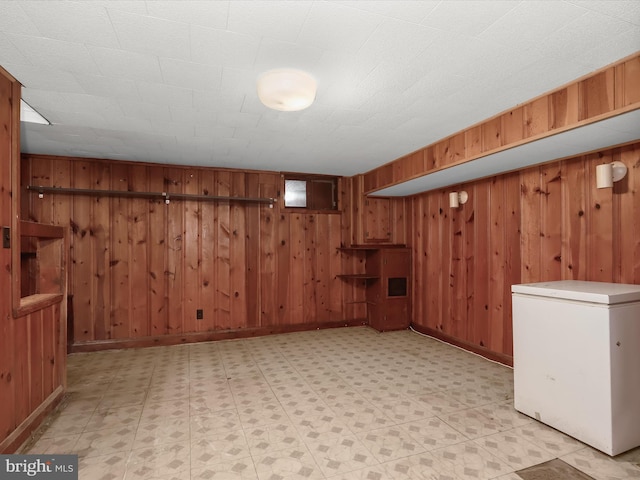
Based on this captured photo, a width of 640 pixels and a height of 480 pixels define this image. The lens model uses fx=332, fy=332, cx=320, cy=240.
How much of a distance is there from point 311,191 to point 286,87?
3.03 m

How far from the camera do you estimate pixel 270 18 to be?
4.67 ft

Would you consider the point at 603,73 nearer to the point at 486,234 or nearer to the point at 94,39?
the point at 486,234

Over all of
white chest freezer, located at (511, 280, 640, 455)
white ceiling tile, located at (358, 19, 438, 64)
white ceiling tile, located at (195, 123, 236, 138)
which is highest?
white ceiling tile, located at (195, 123, 236, 138)

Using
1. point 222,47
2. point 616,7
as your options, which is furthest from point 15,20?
point 616,7

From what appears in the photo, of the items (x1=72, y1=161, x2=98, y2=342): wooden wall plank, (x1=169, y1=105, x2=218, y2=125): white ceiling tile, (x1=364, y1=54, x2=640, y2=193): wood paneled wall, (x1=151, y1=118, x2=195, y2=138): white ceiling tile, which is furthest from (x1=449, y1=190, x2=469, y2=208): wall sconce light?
(x1=72, y1=161, x2=98, y2=342): wooden wall plank

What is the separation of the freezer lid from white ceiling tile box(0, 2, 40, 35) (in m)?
3.16

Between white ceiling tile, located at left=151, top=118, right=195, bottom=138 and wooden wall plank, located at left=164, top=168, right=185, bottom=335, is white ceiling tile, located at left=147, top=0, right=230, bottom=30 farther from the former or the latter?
wooden wall plank, located at left=164, top=168, right=185, bottom=335

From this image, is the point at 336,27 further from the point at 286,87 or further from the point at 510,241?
the point at 510,241

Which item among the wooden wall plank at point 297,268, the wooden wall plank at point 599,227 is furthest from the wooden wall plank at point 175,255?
the wooden wall plank at point 599,227

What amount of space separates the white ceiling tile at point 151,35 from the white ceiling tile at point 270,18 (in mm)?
263

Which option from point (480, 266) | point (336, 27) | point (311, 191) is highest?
point (336, 27)

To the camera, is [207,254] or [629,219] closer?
[629,219]

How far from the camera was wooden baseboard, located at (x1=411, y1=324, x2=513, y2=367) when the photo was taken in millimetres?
3318

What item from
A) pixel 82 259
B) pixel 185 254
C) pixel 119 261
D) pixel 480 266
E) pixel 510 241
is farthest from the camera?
pixel 185 254
